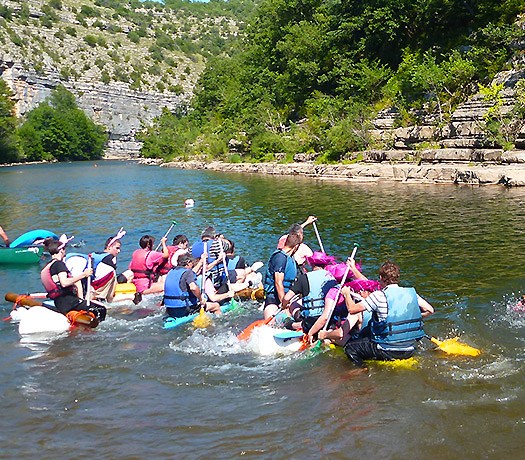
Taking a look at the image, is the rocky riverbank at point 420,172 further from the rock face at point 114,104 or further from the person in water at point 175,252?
the rock face at point 114,104

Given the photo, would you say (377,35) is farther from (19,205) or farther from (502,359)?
(502,359)

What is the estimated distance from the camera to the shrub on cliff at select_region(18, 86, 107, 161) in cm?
8906

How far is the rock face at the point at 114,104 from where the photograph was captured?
105m

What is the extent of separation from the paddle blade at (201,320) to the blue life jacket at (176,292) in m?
0.31

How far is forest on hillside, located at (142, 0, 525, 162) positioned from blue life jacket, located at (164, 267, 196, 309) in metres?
24.2

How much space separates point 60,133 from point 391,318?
9542 centimetres

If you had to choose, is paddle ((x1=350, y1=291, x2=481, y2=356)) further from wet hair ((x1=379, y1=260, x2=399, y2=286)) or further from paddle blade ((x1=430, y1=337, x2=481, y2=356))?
wet hair ((x1=379, y1=260, x2=399, y2=286))

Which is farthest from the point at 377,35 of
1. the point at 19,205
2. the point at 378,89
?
the point at 19,205

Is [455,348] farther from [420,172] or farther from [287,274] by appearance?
[420,172]

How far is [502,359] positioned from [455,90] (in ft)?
101

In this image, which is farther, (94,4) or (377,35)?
(94,4)

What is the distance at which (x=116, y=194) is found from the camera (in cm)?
3472

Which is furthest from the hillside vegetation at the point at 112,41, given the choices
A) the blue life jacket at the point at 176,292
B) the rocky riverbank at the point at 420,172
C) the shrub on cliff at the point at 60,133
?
the blue life jacket at the point at 176,292

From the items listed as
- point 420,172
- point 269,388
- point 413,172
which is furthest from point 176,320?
point 413,172
